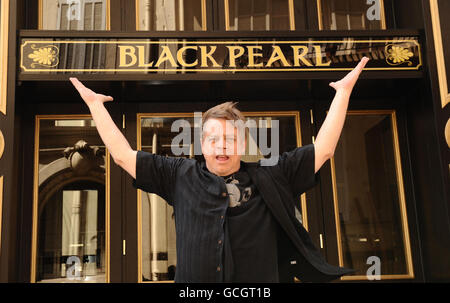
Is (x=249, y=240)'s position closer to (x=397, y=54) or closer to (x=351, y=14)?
(x=397, y=54)

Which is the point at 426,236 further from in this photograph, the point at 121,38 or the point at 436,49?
the point at 121,38

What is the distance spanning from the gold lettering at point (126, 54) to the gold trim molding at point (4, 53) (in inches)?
44.9

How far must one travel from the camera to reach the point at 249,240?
189cm

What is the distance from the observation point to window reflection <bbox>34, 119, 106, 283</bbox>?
5363 millimetres

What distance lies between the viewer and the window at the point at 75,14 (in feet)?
18.8

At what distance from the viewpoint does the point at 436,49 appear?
16.8 feet

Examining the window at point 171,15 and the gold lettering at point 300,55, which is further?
the window at point 171,15

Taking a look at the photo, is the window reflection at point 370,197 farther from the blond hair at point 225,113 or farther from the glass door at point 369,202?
the blond hair at point 225,113

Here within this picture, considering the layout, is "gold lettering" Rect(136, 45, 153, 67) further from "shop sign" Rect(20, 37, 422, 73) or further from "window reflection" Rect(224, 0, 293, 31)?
"window reflection" Rect(224, 0, 293, 31)

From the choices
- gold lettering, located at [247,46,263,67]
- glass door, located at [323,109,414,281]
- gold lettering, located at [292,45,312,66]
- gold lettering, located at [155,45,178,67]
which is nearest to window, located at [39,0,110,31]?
gold lettering, located at [155,45,178,67]

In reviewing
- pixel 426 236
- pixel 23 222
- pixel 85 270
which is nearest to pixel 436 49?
pixel 426 236

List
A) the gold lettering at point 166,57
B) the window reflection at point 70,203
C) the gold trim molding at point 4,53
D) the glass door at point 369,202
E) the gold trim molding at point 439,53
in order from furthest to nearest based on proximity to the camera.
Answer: the glass door at point 369,202
the window reflection at point 70,203
the gold lettering at point 166,57
the gold trim molding at point 439,53
the gold trim molding at point 4,53

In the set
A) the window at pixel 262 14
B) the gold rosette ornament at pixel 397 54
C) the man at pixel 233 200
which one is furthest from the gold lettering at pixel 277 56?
the man at pixel 233 200

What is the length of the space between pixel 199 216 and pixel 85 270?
387 centimetres
